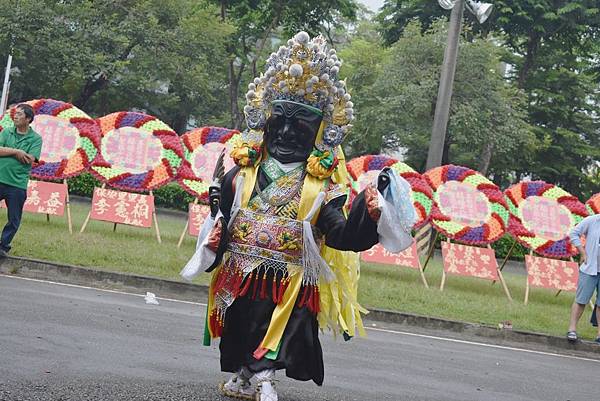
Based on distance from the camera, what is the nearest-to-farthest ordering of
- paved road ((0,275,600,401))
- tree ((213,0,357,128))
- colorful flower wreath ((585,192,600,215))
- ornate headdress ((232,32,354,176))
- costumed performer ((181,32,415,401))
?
1. costumed performer ((181,32,415,401))
2. paved road ((0,275,600,401))
3. ornate headdress ((232,32,354,176))
4. colorful flower wreath ((585,192,600,215))
5. tree ((213,0,357,128))

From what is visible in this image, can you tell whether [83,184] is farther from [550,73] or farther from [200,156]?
[550,73]

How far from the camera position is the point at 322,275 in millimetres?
5207

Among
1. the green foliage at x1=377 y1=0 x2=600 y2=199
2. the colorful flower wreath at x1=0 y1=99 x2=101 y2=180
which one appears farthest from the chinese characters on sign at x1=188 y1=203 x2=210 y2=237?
the green foliage at x1=377 y1=0 x2=600 y2=199

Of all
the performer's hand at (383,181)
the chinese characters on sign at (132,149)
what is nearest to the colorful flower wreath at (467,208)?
the chinese characters on sign at (132,149)

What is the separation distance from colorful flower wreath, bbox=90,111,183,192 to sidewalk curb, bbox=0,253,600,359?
3165 mm

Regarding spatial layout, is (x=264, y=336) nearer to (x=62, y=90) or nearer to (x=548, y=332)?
(x=548, y=332)

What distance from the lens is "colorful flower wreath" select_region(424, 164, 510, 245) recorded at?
44.6 feet

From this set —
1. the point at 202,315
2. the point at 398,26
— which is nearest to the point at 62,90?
the point at 398,26

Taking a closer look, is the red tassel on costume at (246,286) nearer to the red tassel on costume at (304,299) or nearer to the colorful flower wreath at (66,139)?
the red tassel on costume at (304,299)

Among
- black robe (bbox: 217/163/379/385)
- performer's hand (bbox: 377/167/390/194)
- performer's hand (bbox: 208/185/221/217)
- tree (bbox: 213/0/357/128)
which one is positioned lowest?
black robe (bbox: 217/163/379/385)

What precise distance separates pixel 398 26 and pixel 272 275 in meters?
26.7

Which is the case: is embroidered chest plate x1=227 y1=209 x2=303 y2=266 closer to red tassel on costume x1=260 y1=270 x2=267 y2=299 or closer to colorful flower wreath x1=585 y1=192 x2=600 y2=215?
red tassel on costume x1=260 y1=270 x2=267 y2=299

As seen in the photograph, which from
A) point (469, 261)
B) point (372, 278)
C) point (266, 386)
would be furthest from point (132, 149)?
point (266, 386)

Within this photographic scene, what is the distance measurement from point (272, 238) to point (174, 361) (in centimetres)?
161
